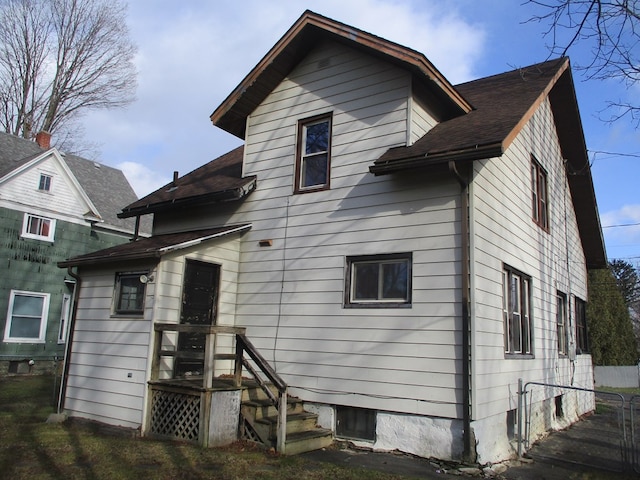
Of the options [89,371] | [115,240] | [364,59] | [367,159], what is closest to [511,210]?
[367,159]

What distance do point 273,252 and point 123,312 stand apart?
2870 millimetres

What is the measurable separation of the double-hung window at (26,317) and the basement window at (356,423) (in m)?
14.2

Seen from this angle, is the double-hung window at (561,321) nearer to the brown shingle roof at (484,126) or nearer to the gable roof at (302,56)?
the brown shingle roof at (484,126)

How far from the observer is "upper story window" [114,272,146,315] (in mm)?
9219

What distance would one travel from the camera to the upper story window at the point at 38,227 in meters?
18.2

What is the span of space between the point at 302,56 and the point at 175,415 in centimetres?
692

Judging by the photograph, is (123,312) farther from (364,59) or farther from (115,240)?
(115,240)

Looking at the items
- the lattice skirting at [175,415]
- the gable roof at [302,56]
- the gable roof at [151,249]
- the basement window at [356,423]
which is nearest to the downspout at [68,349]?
the gable roof at [151,249]

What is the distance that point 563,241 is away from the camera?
13219 millimetres

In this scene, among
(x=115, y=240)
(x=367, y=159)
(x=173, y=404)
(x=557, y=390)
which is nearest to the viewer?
(x=173, y=404)

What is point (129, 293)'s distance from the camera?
371 inches

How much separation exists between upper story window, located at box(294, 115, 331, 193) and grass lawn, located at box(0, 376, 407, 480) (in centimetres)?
461

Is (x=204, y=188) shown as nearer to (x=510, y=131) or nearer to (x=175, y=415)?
(x=175, y=415)

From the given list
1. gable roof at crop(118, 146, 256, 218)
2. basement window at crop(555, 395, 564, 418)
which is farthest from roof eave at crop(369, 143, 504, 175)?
basement window at crop(555, 395, 564, 418)
